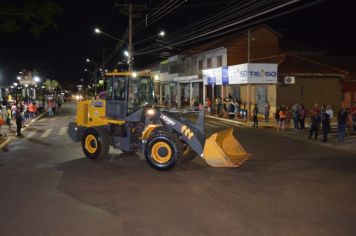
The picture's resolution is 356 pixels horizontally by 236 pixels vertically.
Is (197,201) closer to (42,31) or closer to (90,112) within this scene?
(90,112)

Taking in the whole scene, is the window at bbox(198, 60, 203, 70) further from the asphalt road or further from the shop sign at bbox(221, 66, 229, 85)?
the asphalt road

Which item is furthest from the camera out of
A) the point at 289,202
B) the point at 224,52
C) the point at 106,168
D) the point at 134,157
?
the point at 224,52

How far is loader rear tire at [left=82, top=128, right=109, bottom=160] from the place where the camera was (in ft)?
43.7

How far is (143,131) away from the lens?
12867mm

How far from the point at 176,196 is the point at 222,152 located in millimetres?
3110

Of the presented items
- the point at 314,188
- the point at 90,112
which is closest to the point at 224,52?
the point at 90,112

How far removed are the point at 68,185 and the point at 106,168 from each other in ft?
7.64

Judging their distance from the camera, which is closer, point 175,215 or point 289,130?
point 175,215

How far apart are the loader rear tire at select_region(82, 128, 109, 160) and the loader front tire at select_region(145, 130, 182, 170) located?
76.1 inches

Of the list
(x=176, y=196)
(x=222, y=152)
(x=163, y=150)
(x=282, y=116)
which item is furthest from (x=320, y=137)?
(x=176, y=196)

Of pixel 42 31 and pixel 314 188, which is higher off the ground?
pixel 42 31

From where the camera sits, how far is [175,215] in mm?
7645

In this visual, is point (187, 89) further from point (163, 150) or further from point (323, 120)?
point (163, 150)

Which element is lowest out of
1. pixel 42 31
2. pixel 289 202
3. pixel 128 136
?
pixel 289 202
